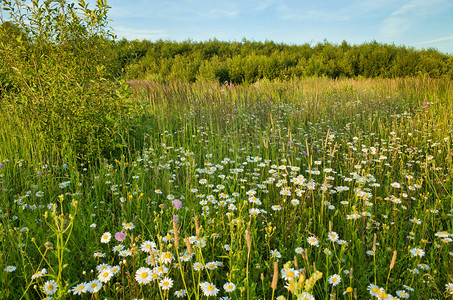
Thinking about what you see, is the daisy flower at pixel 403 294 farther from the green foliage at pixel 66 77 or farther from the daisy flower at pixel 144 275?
the green foliage at pixel 66 77

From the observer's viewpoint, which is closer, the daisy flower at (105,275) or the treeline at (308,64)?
the daisy flower at (105,275)

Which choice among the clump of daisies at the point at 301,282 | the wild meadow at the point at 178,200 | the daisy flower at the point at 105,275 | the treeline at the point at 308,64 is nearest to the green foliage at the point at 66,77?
the wild meadow at the point at 178,200

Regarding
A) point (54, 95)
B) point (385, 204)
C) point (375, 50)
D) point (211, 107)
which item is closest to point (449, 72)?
point (375, 50)

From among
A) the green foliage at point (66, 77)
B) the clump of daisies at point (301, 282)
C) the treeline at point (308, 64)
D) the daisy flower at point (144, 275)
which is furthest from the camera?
the treeline at point (308, 64)

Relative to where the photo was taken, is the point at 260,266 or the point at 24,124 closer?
the point at 260,266

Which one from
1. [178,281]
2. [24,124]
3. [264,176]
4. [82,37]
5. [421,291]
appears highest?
[82,37]

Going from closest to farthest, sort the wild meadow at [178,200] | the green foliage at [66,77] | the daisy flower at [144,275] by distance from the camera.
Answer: the daisy flower at [144,275] → the wild meadow at [178,200] → the green foliage at [66,77]

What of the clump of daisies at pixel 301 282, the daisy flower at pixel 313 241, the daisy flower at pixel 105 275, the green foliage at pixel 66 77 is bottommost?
the daisy flower at pixel 313 241

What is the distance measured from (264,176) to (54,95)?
264cm

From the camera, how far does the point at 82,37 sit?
3.18m

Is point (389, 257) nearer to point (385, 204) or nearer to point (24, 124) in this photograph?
point (385, 204)

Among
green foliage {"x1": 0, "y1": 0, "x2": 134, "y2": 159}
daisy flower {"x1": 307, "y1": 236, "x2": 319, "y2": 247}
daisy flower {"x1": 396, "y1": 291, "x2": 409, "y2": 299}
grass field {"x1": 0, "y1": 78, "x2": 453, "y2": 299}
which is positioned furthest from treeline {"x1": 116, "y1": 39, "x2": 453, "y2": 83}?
daisy flower {"x1": 396, "y1": 291, "x2": 409, "y2": 299}

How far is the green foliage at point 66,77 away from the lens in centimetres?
306

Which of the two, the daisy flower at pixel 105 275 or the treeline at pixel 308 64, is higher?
the treeline at pixel 308 64
